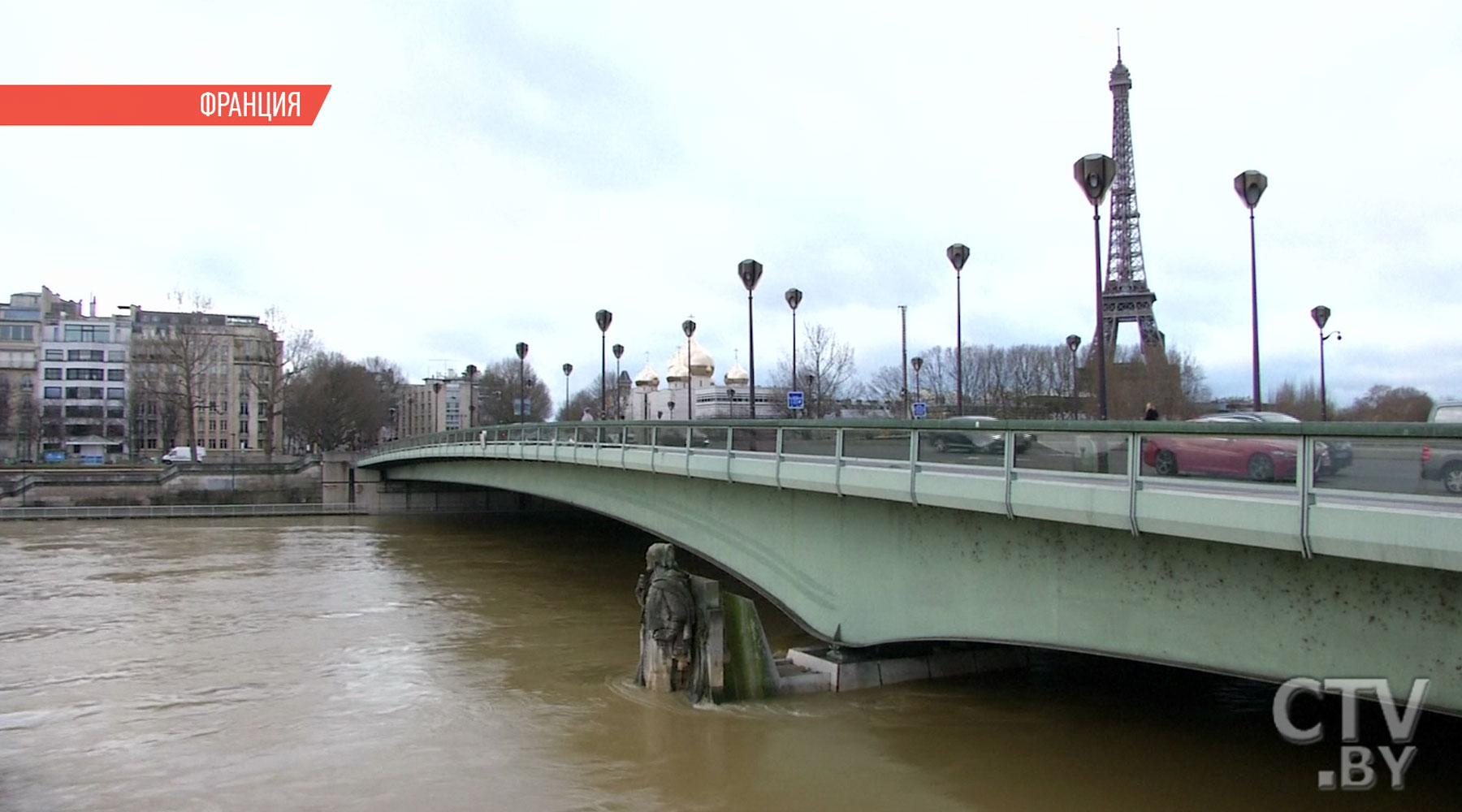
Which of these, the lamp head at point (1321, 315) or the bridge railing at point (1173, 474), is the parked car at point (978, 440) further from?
the lamp head at point (1321, 315)

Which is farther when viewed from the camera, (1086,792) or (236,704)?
(236,704)

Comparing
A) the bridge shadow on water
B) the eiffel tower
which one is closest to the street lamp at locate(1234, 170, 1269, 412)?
the bridge shadow on water

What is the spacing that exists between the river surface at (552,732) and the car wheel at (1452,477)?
469 cm

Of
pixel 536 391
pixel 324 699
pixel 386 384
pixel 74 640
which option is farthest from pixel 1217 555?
pixel 536 391

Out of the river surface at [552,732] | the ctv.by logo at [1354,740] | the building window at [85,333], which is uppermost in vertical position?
the building window at [85,333]

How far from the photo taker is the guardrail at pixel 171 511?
53.8 metres

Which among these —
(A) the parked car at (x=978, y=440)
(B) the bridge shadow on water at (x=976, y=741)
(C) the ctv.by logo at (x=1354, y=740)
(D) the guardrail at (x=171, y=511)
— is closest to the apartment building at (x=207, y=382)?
(D) the guardrail at (x=171, y=511)

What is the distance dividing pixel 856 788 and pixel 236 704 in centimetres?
1014

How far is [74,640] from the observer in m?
21.4

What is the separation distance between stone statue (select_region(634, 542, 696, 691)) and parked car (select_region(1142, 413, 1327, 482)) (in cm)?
755

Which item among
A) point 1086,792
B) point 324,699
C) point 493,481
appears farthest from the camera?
point 493,481

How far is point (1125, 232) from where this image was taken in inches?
3834

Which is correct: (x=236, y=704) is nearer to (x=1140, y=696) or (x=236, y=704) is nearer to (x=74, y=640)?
(x=74, y=640)

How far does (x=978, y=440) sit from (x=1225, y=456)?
3.33m
